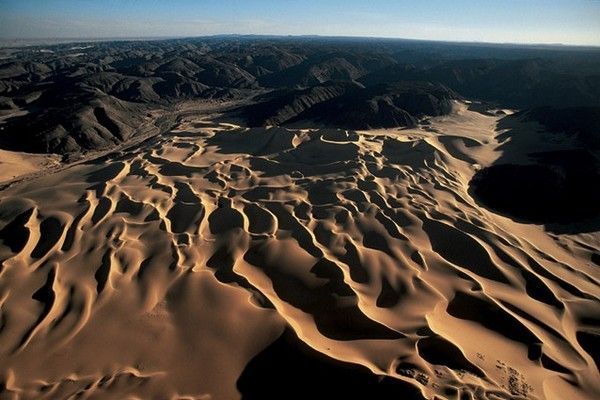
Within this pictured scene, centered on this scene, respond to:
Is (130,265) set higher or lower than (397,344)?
lower

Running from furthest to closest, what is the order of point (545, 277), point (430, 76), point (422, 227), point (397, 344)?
point (430, 76) → point (422, 227) → point (545, 277) → point (397, 344)

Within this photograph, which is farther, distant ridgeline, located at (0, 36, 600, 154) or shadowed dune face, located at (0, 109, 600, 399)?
distant ridgeline, located at (0, 36, 600, 154)

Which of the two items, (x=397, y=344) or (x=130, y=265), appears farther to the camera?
(x=130, y=265)

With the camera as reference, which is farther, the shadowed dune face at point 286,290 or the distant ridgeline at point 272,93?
the distant ridgeline at point 272,93

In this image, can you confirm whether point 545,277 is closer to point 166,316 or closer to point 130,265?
point 166,316

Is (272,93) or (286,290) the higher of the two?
(286,290)

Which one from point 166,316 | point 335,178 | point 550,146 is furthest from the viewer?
point 550,146

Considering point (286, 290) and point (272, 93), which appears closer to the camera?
point (286, 290)

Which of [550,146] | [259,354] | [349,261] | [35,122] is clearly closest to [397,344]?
[259,354]
